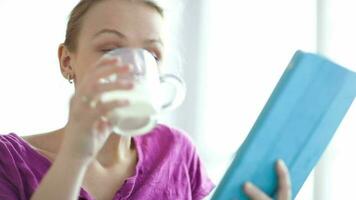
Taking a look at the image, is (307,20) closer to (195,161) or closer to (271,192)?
(195,161)

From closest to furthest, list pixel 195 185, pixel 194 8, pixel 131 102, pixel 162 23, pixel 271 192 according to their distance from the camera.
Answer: pixel 131 102 → pixel 271 192 → pixel 162 23 → pixel 195 185 → pixel 194 8

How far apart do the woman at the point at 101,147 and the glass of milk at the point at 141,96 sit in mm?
16

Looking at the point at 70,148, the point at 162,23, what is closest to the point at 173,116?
the point at 162,23

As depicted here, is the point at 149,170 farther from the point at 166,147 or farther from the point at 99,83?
the point at 99,83

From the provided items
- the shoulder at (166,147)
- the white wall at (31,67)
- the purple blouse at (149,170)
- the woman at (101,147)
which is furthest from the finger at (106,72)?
the white wall at (31,67)

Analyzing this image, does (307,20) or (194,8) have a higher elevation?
(307,20)

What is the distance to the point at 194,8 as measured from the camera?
1428 mm

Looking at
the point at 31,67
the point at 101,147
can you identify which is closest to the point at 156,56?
the point at 101,147

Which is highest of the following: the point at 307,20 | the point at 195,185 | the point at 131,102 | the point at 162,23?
the point at 307,20

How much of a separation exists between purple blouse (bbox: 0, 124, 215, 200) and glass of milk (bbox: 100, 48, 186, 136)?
0.84 feet

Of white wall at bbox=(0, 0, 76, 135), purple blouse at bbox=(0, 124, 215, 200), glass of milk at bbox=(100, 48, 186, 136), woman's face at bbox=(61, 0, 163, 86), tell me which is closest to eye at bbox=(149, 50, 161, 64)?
woman's face at bbox=(61, 0, 163, 86)

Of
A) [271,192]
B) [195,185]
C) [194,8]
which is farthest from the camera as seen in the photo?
[194,8]

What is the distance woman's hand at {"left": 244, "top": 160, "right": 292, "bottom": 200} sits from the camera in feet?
2.11

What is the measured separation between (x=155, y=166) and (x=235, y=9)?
2.15 ft
